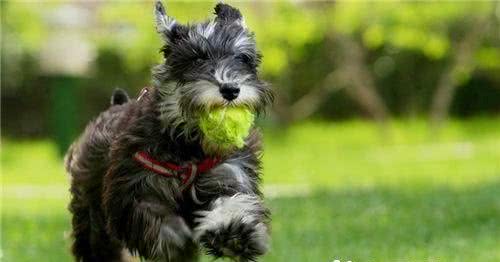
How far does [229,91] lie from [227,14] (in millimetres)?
736

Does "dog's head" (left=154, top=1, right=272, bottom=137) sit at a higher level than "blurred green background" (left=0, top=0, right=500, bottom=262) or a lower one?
lower

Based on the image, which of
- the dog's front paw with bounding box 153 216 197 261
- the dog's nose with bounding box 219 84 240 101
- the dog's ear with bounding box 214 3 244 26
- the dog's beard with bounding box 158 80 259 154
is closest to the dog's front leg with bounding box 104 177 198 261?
the dog's front paw with bounding box 153 216 197 261

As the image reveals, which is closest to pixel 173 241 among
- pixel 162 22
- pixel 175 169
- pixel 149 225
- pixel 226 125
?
pixel 149 225

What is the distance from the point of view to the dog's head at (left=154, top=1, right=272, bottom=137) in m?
5.06

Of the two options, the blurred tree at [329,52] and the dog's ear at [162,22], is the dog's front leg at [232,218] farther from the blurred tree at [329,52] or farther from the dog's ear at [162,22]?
the blurred tree at [329,52]

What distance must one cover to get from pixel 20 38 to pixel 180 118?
19.8 m

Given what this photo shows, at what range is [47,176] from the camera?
18453 millimetres

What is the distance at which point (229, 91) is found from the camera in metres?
5.03

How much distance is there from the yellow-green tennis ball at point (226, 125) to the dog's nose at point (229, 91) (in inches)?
2.8

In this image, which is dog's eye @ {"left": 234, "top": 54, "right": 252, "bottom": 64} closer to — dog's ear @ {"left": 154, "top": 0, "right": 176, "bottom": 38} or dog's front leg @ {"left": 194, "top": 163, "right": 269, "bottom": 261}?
dog's ear @ {"left": 154, "top": 0, "right": 176, "bottom": 38}

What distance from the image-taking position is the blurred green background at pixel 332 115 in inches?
368

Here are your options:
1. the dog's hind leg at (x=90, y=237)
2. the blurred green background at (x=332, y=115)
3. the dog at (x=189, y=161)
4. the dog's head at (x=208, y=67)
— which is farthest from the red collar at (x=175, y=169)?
the blurred green background at (x=332, y=115)

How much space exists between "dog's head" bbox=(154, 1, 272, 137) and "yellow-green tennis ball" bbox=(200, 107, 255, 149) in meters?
0.04

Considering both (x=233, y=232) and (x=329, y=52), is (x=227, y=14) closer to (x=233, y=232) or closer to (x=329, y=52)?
(x=233, y=232)
